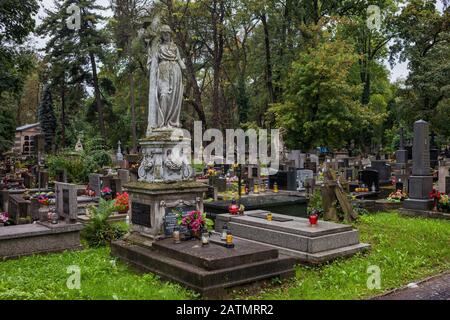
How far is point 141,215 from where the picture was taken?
9281 mm

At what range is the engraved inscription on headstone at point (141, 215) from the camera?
9.03 meters

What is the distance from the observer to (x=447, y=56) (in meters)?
33.2

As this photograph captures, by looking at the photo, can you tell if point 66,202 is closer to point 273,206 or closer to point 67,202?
point 67,202

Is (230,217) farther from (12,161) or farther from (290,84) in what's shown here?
(12,161)

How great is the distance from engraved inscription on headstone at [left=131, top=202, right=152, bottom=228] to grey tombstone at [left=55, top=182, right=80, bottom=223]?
1704mm

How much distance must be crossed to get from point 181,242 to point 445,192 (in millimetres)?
11290

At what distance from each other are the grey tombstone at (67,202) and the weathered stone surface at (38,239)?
296mm

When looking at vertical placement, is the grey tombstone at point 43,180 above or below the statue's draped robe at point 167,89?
below

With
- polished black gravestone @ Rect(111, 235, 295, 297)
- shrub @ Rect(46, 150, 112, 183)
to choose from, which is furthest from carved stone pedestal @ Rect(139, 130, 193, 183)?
shrub @ Rect(46, 150, 112, 183)

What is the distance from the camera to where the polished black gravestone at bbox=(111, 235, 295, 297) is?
6676mm

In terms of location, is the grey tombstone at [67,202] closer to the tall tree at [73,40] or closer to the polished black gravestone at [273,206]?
the polished black gravestone at [273,206]

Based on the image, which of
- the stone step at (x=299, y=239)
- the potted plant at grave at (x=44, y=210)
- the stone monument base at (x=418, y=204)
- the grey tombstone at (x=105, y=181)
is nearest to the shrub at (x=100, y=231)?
the potted plant at grave at (x=44, y=210)

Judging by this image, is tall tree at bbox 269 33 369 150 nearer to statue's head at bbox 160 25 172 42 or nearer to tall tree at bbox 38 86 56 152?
statue's head at bbox 160 25 172 42
